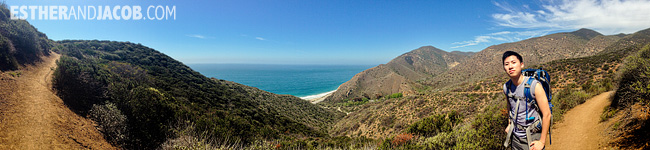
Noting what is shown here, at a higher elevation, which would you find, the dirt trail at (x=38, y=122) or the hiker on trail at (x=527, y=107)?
the hiker on trail at (x=527, y=107)

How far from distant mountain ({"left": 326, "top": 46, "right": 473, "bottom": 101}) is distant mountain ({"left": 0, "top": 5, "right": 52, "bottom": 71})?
196 ft

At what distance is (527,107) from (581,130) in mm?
6059

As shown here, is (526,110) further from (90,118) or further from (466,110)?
(466,110)

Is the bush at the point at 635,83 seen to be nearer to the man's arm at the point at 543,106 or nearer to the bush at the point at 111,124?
the man's arm at the point at 543,106

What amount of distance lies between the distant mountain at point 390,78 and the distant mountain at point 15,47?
5988 centimetres

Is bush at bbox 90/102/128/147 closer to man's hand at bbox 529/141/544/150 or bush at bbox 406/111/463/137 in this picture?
bush at bbox 406/111/463/137

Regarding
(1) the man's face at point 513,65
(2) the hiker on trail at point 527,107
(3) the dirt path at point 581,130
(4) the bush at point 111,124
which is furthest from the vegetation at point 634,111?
(4) the bush at point 111,124

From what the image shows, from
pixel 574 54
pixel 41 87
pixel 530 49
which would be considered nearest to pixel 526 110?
pixel 41 87

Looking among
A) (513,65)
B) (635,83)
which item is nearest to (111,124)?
(513,65)

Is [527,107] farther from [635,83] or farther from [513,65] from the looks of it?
[635,83]

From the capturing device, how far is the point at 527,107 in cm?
214

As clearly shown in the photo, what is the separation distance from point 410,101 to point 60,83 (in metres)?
32.2

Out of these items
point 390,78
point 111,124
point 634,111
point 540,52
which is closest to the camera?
point 634,111

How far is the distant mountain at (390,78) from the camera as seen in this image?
218 feet
